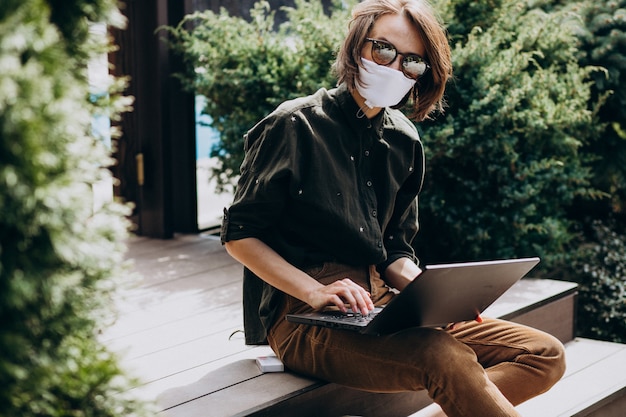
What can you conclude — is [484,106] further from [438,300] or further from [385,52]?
[438,300]

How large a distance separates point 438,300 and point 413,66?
0.64 metres

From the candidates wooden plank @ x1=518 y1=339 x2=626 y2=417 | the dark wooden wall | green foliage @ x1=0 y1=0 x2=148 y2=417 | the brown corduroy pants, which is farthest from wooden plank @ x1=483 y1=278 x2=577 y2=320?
green foliage @ x1=0 y1=0 x2=148 y2=417

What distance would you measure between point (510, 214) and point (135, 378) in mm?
2699

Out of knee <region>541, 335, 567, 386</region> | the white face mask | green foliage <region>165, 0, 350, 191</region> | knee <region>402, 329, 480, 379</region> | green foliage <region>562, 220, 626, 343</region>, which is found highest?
the white face mask

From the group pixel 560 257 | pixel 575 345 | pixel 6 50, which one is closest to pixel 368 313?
pixel 6 50

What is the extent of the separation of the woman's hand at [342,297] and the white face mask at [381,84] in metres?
0.50

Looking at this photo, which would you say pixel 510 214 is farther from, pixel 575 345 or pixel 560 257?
pixel 575 345

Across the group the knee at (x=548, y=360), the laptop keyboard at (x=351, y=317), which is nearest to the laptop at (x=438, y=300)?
the laptop keyboard at (x=351, y=317)

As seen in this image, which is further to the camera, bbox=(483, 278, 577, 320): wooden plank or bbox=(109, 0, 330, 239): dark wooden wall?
bbox=(109, 0, 330, 239): dark wooden wall

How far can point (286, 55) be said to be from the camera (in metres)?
3.96

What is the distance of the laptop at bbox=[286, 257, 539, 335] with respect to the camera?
1.86 m

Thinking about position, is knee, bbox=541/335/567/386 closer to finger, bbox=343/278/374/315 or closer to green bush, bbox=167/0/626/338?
finger, bbox=343/278/374/315

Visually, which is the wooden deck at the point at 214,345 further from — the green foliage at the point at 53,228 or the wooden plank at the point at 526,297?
the green foliage at the point at 53,228

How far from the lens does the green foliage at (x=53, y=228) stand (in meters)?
1.04
